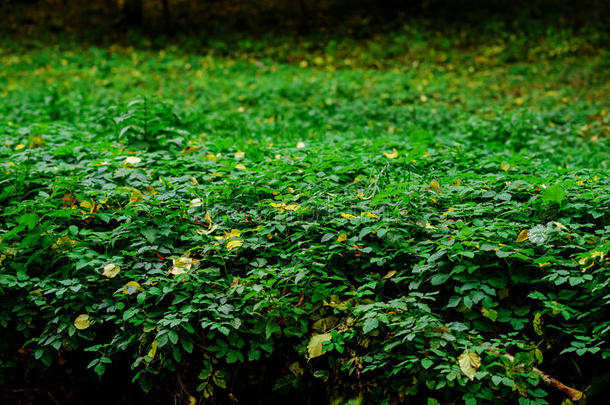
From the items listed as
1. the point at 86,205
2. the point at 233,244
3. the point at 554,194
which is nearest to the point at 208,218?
the point at 233,244

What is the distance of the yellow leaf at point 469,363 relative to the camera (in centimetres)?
225

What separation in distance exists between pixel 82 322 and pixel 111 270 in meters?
0.35

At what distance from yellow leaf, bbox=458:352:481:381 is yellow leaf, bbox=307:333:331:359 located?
73 cm

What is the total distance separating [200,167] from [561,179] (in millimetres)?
3113

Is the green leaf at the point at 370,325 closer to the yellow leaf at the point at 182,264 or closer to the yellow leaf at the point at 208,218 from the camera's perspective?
the yellow leaf at the point at 182,264

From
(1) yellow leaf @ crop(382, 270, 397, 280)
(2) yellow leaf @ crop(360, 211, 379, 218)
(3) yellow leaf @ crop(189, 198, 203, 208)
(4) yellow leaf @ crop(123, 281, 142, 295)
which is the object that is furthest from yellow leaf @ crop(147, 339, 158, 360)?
(2) yellow leaf @ crop(360, 211, 379, 218)

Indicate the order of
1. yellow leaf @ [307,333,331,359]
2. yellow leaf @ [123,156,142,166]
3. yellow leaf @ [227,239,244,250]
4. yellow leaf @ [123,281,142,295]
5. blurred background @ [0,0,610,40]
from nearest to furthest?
yellow leaf @ [307,333,331,359]
yellow leaf @ [123,281,142,295]
yellow leaf @ [227,239,244,250]
yellow leaf @ [123,156,142,166]
blurred background @ [0,0,610,40]

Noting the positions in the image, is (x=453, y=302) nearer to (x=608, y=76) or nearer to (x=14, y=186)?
(x=14, y=186)

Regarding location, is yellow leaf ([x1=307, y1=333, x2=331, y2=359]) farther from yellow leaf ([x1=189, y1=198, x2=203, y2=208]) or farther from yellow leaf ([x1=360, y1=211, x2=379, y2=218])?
yellow leaf ([x1=189, y1=198, x2=203, y2=208])

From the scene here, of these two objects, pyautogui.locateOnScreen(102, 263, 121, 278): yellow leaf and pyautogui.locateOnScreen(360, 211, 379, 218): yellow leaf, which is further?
pyautogui.locateOnScreen(360, 211, 379, 218): yellow leaf

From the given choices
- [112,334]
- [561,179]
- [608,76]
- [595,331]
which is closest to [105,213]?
[112,334]

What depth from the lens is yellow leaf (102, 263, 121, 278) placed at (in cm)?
284

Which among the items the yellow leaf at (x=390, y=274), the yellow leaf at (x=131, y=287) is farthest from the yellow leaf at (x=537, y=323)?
the yellow leaf at (x=131, y=287)

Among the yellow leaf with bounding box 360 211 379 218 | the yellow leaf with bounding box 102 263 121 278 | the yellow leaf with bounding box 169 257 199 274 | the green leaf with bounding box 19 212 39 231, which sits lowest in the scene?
the yellow leaf with bounding box 102 263 121 278
